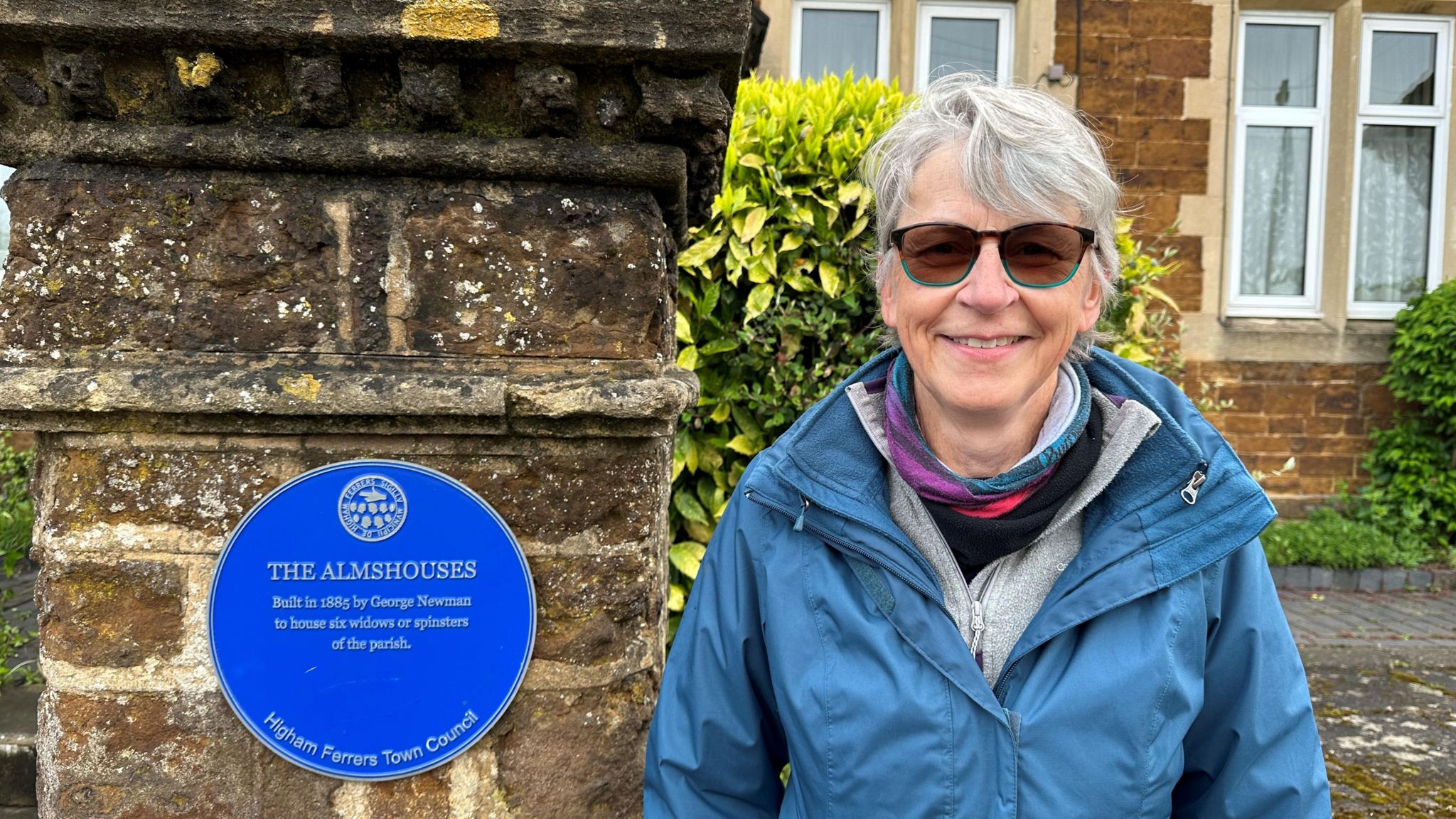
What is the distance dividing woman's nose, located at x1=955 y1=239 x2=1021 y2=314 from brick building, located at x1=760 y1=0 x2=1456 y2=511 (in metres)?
5.63

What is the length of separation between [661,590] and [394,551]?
0.50 meters

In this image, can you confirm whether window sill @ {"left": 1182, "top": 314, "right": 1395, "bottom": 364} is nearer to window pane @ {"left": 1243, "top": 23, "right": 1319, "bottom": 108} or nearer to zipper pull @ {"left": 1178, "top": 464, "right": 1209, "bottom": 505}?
window pane @ {"left": 1243, "top": 23, "right": 1319, "bottom": 108}

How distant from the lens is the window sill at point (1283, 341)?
698cm

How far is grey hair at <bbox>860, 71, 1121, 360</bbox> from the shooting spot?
1.37 meters

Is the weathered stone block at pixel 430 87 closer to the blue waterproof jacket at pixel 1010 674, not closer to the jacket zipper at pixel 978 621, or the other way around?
the blue waterproof jacket at pixel 1010 674

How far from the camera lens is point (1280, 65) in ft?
24.0

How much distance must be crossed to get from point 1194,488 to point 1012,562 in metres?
0.28

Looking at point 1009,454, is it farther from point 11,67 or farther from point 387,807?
point 11,67

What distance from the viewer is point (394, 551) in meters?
1.55

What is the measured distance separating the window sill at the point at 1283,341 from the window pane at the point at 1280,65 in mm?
1765

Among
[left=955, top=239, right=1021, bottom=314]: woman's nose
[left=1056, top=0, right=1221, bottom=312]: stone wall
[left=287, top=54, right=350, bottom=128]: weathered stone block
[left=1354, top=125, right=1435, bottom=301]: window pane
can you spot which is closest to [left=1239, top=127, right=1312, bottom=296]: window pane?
[left=1354, top=125, right=1435, bottom=301]: window pane

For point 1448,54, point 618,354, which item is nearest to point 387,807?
point 618,354

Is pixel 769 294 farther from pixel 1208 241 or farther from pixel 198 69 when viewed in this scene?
pixel 1208 241

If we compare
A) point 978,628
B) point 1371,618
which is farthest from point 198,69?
point 1371,618
